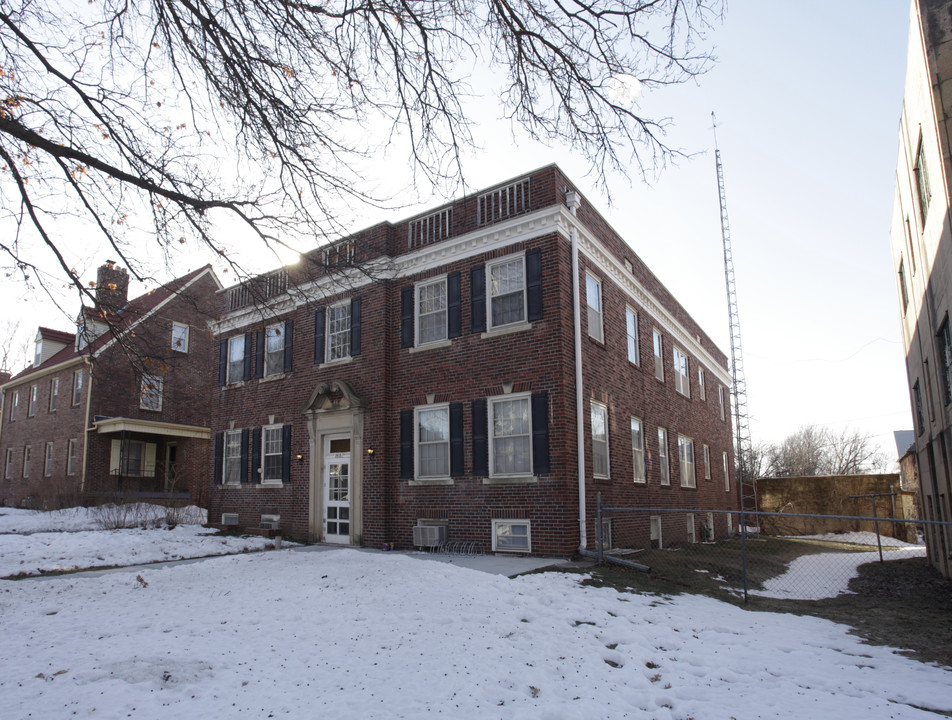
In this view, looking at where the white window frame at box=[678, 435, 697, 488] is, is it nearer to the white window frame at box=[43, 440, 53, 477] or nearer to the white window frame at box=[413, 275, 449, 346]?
the white window frame at box=[413, 275, 449, 346]

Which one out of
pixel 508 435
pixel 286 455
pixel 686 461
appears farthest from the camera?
pixel 686 461

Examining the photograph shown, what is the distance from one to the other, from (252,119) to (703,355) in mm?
20822

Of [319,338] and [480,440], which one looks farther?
[319,338]

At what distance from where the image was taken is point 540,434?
1247 cm

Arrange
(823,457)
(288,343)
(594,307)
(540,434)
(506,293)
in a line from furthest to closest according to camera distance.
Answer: (823,457) < (288,343) < (594,307) < (506,293) < (540,434)

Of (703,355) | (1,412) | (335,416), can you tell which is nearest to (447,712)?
(335,416)

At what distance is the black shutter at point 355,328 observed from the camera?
622 inches

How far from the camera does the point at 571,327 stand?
1306cm

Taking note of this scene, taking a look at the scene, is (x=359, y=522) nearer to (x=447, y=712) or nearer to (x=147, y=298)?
(x=447, y=712)

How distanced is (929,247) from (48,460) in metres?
32.7

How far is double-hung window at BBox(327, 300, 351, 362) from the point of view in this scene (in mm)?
16375

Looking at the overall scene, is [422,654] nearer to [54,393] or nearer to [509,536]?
[509,536]

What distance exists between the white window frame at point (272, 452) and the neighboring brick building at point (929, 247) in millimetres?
14717

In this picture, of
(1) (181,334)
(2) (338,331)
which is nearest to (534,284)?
(2) (338,331)
